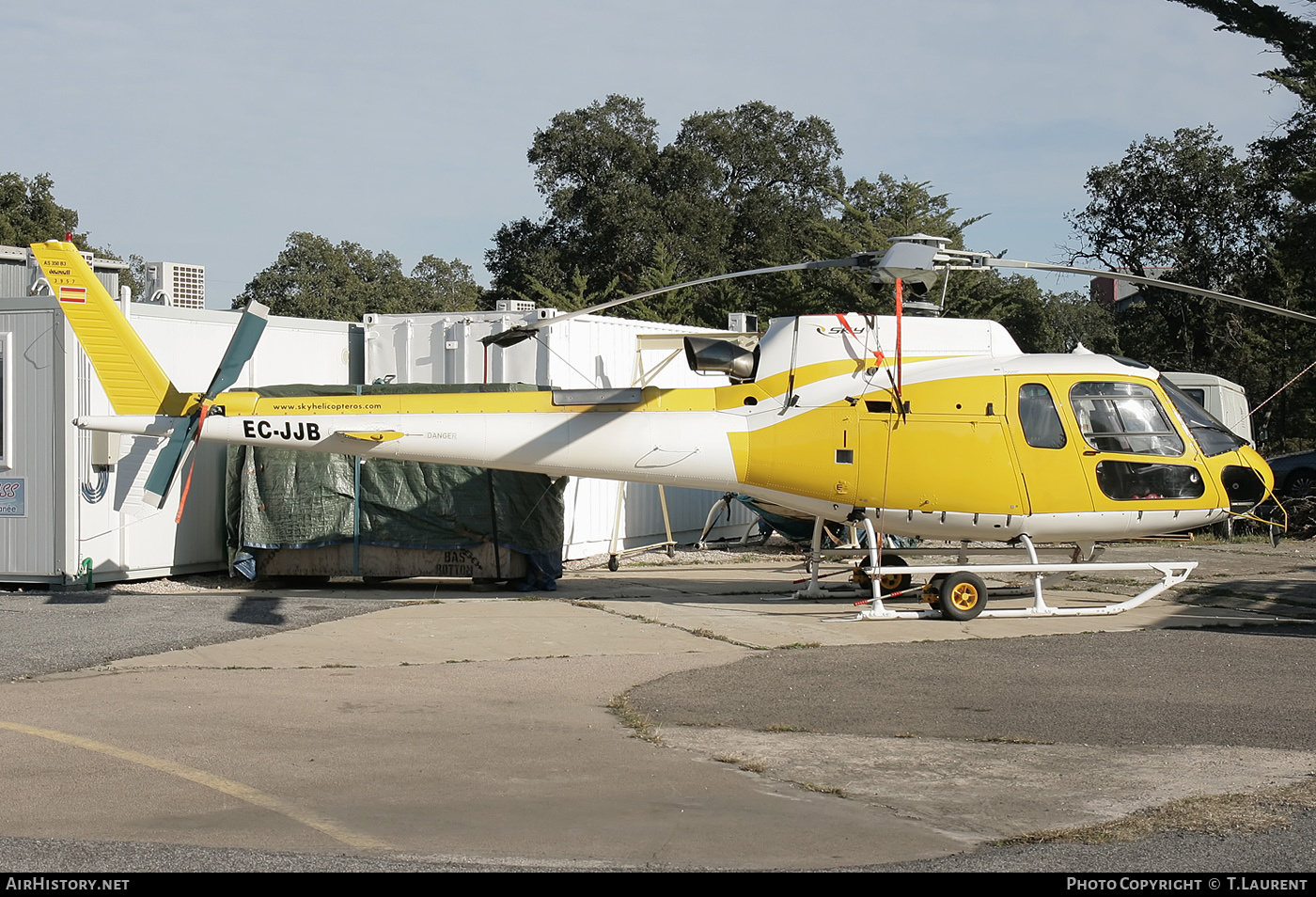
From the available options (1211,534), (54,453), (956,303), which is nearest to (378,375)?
(54,453)

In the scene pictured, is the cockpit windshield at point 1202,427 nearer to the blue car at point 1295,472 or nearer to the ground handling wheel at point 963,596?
the ground handling wheel at point 963,596

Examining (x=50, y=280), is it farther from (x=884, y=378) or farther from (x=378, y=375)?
(x=884, y=378)

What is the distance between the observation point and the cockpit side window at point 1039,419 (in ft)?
40.2

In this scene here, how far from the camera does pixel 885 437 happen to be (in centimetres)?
1234

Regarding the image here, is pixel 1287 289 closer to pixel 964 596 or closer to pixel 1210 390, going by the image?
pixel 1210 390

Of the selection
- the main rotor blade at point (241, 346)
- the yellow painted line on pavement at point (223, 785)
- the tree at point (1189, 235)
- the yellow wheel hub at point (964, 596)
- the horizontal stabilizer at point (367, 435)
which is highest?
the tree at point (1189, 235)

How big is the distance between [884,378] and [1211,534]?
14007 mm

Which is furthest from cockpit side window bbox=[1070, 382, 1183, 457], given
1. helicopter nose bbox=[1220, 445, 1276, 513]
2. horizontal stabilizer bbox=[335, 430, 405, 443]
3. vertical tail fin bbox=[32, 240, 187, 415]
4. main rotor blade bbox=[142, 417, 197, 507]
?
vertical tail fin bbox=[32, 240, 187, 415]

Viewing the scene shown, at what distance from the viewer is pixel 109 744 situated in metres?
6.77

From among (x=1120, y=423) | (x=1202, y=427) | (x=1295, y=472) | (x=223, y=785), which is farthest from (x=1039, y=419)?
(x=1295, y=472)

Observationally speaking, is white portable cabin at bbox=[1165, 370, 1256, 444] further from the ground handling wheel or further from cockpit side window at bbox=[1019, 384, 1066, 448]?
the ground handling wheel

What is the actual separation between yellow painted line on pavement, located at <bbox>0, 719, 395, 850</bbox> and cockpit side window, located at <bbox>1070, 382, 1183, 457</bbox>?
909 cm

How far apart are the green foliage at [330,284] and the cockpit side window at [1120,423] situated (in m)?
45.9

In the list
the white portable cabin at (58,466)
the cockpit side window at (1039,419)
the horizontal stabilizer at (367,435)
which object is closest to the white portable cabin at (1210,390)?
the cockpit side window at (1039,419)
